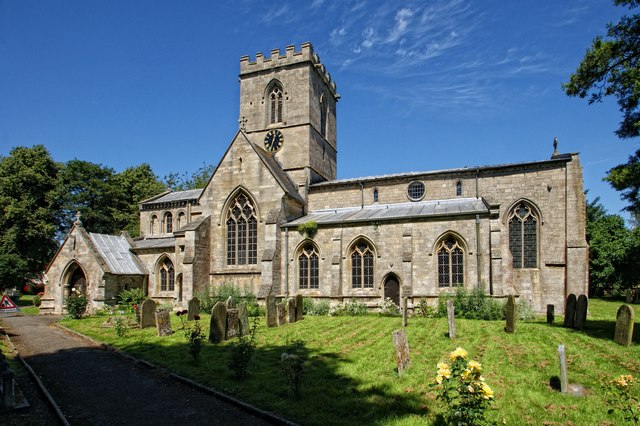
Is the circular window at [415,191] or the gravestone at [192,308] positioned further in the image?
the circular window at [415,191]

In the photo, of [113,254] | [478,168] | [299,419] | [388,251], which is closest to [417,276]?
[388,251]

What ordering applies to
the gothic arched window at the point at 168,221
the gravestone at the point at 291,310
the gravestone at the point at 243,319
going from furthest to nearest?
the gothic arched window at the point at 168,221
the gravestone at the point at 291,310
the gravestone at the point at 243,319

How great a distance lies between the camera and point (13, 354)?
13.6 m

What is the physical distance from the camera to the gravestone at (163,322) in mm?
16531

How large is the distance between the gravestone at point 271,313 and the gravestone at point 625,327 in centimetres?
1278

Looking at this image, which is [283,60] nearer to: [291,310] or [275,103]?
[275,103]

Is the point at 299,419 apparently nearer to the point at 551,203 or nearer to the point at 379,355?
the point at 379,355

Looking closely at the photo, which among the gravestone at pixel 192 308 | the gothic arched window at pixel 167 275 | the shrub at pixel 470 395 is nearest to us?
the shrub at pixel 470 395

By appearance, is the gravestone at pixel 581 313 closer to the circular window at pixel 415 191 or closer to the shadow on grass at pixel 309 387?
the shadow on grass at pixel 309 387

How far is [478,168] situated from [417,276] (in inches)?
332

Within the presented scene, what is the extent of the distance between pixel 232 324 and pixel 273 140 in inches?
809

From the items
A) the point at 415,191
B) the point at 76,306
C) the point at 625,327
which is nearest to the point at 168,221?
the point at 76,306

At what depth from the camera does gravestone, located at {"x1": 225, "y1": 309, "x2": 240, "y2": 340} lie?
15751 mm

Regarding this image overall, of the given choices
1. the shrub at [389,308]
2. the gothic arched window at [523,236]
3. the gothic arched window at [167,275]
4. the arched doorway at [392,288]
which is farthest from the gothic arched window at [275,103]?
the gothic arched window at [523,236]
